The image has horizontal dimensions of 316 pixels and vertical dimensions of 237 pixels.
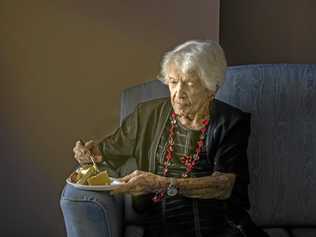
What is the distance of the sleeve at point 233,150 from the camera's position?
196cm

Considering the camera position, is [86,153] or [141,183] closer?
[141,183]

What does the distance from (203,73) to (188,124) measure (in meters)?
0.20

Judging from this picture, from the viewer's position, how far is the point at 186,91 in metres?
1.94

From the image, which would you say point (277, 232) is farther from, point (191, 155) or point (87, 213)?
point (87, 213)

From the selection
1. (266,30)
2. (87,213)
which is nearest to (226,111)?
(87,213)

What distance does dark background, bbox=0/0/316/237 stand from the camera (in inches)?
99.2

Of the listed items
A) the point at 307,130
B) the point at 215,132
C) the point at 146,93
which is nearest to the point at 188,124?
the point at 215,132

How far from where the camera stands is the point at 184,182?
192 cm

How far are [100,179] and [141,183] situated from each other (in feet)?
0.48

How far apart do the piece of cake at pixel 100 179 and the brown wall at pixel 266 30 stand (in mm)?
957

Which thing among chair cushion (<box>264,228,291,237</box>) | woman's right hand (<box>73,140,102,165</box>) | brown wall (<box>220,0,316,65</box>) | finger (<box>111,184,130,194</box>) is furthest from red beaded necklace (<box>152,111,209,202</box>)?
brown wall (<box>220,0,316,65</box>)

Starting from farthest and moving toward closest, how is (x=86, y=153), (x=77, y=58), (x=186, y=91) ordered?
1. (x=77, y=58)
2. (x=86, y=153)
3. (x=186, y=91)

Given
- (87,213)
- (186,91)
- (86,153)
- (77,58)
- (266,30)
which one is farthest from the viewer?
(266,30)

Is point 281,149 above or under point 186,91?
under
